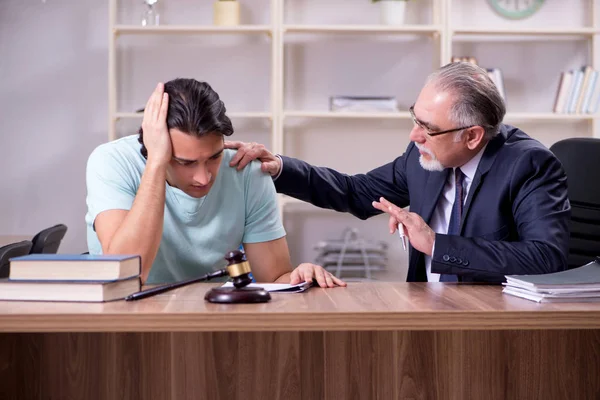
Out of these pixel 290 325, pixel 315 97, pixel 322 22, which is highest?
pixel 322 22

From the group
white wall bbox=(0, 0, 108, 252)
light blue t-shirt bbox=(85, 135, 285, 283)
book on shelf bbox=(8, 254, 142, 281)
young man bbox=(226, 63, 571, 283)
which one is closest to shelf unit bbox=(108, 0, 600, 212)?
white wall bbox=(0, 0, 108, 252)

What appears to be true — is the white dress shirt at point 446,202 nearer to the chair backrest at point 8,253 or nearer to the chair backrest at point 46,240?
the chair backrest at point 8,253

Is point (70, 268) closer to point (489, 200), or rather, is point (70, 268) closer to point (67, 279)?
point (67, 279)

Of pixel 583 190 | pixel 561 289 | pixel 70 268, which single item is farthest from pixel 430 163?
pixel 70 268

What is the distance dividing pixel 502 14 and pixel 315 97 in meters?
1.20

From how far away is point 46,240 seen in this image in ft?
8.73

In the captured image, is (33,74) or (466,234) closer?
(466,234)

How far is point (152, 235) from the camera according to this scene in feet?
5.71

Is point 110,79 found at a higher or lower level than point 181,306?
higher

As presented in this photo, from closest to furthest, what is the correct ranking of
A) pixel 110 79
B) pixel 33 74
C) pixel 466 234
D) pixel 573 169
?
pixel 466 234 → pixel 573 169 → pixel 110 79 → pixel 33 74

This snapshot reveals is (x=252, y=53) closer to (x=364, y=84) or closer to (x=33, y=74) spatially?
(x=364, y=84)

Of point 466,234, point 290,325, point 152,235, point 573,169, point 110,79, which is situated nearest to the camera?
point 290,325

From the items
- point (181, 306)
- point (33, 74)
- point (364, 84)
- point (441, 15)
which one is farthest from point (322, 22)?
point (181, 306)

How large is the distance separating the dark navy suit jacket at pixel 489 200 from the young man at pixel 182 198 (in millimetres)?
290
